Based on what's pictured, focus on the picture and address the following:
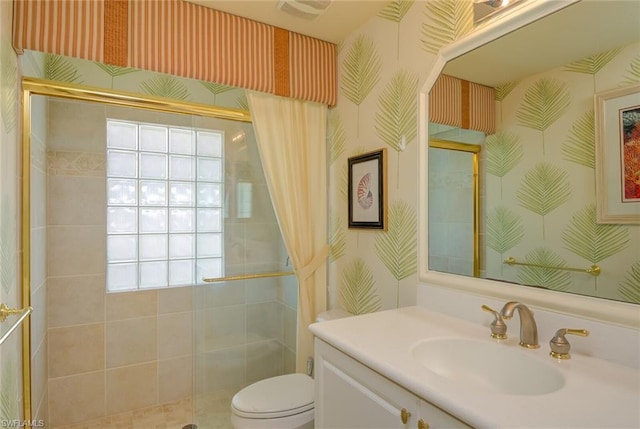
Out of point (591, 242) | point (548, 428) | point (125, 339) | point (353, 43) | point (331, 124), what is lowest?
point (125, 339)

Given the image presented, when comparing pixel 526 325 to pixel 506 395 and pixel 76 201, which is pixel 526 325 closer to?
pixel 506 395

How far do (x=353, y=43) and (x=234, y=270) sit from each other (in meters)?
1.51

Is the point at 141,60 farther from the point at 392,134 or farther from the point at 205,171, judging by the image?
the point at 392,134

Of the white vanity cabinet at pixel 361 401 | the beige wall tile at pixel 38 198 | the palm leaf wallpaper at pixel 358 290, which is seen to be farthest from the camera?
the palm leaf wallpaper at pixel 358 290

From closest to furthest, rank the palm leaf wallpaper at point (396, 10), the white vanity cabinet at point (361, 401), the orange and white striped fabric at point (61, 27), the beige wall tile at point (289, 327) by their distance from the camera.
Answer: the white vanity cabinet at point (361, 401)
the orange and white striped fabric at point (61, 27)
the palm leaf wallpaper at point (396, 10)
the beige wall tile at point (289, 327)

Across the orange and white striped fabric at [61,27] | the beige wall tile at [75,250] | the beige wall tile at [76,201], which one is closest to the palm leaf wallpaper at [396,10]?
the orange and white striped fabric at [61,27]

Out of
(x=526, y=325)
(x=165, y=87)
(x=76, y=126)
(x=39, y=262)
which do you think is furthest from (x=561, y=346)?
(x=76, y=126)

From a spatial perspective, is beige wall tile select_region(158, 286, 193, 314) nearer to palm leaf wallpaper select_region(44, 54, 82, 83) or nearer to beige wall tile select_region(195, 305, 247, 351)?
beige wall tile select_region(195, 305, 247, 351)

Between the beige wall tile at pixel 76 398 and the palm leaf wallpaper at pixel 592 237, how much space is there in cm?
277

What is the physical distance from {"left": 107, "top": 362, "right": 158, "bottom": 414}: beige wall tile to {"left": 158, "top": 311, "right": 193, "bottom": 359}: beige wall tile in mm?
121

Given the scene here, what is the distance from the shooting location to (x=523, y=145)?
3.98ft

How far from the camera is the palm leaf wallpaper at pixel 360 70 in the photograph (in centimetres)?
188

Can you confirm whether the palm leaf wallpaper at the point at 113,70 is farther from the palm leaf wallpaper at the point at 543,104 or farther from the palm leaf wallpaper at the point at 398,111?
the palm leaf wallpaper at the point at 543,104

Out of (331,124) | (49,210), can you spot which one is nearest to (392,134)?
(331,124)
